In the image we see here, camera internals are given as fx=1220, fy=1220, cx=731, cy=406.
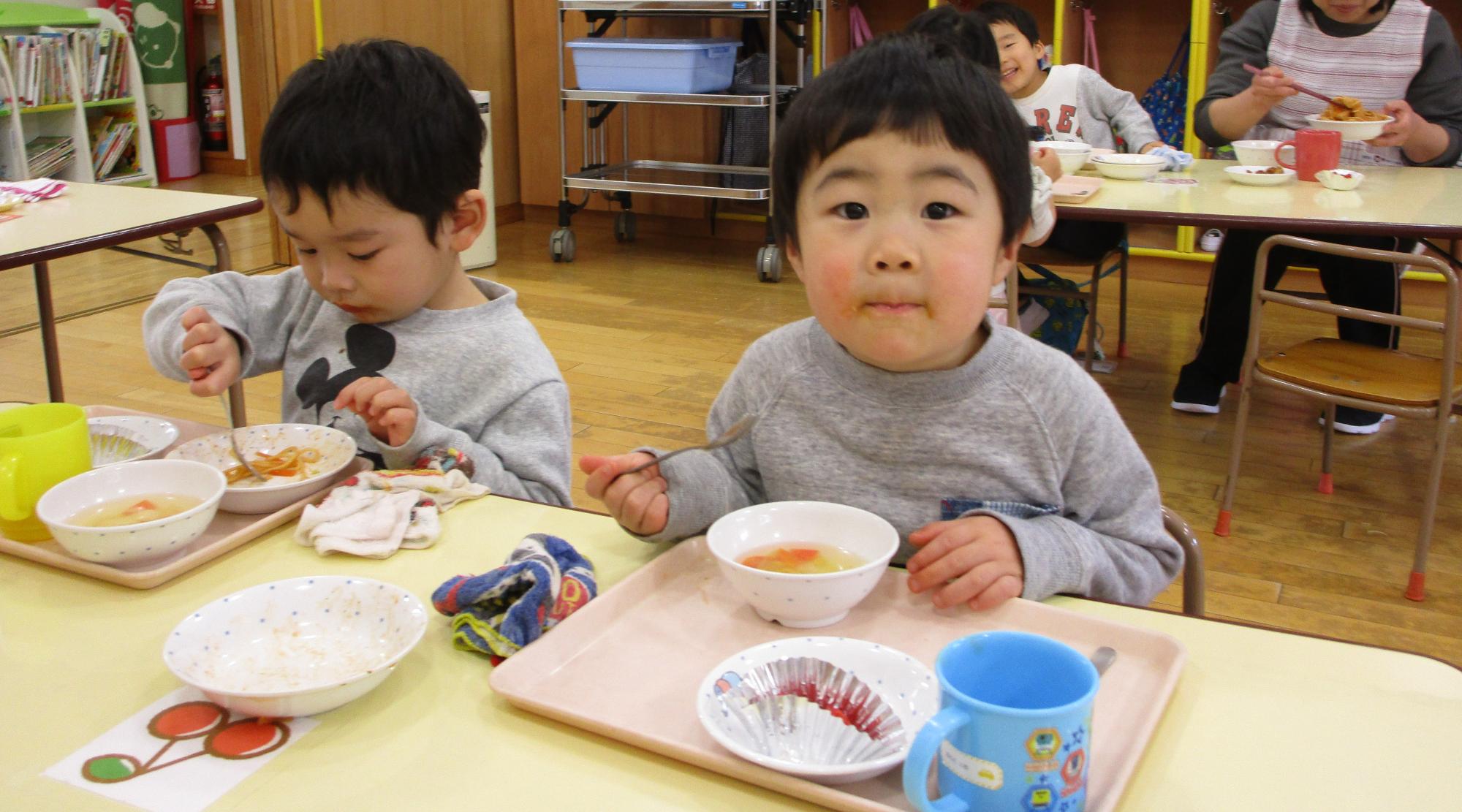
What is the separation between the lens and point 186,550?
1.00 meters

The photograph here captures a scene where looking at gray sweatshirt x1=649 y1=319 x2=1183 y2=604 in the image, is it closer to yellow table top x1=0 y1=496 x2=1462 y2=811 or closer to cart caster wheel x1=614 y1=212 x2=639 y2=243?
yellow table top x1=0 y1=496 x2=1462 y2=811

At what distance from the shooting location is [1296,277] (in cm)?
449

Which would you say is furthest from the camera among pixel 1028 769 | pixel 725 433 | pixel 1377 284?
pixel 1377 284

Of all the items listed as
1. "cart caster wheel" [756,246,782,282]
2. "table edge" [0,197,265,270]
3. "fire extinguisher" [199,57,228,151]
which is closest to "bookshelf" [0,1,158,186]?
"fire extinguisher" [199,57,228,151]

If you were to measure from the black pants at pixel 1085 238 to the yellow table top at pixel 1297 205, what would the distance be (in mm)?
409

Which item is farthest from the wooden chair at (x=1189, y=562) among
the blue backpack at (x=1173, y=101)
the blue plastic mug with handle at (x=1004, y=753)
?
the blue backpack at (x=1173, y=101)

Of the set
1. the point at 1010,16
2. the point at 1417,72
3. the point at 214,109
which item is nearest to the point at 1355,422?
the point at 1417,72

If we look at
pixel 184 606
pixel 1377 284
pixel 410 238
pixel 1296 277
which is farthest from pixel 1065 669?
pixel 1296 277

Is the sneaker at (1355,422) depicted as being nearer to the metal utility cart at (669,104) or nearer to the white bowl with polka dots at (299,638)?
the metal utility cart at (669,104)

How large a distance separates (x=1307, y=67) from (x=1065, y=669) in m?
3.12

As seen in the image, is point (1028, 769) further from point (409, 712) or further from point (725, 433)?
point (725, 433)

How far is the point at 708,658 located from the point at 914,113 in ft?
1.45

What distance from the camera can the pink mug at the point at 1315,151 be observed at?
2652 millimetres

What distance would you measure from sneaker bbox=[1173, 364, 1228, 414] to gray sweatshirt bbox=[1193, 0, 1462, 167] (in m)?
0.63
